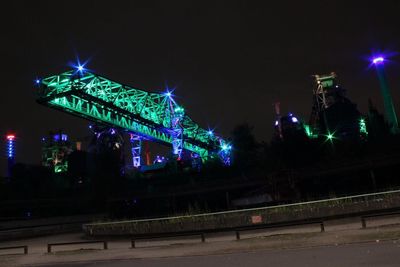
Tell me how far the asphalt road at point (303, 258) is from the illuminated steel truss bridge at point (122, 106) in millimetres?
60751

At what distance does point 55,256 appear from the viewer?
21703mm

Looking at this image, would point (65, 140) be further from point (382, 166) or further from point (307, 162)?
point (382, 166)

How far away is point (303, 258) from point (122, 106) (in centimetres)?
7945

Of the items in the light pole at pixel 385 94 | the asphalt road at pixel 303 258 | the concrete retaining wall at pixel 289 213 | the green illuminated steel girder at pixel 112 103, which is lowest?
the asphalt road at pixel 303 258

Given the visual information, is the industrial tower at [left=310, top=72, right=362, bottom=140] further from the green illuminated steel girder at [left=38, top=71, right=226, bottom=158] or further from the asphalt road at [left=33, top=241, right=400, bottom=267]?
the asphalt road at [left=33, top=241, right=400, bottom=267]

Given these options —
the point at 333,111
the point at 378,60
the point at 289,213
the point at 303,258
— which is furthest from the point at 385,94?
the point at 303,258

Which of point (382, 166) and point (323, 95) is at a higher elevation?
point (323, 95)

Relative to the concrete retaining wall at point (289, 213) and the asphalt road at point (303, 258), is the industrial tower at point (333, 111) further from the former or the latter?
the asphalt road at point (303, 258)

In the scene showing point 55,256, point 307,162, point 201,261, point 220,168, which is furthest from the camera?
point 220,168

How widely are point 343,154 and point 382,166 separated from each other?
11075mm

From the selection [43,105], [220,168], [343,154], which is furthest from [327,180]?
[43,105]

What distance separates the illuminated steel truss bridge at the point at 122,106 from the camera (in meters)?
74.8

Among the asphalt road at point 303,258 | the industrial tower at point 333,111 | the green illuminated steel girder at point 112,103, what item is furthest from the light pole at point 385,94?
the asphalt road at point 303,258

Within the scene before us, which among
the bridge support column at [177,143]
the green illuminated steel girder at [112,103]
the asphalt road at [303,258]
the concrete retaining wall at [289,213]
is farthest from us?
the bridge support column at [177,143]
